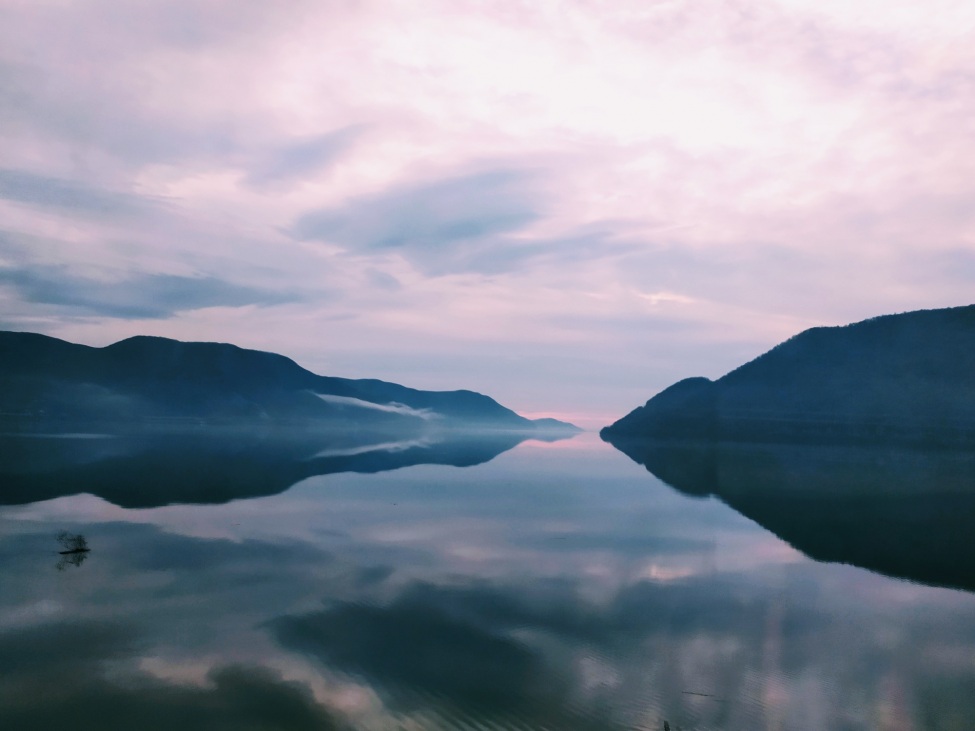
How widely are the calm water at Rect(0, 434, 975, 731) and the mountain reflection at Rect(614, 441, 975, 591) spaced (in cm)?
97

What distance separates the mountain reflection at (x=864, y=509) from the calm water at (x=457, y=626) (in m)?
0.97

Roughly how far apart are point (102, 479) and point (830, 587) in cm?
7172

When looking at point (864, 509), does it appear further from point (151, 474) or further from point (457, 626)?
point (151, 474)

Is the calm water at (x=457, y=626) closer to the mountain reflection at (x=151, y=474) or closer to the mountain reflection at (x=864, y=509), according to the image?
the mountain reflection at (x=864, y=509)

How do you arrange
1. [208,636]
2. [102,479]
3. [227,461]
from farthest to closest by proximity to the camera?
1. [227,461]
2. [102,479]
3. [208,636]

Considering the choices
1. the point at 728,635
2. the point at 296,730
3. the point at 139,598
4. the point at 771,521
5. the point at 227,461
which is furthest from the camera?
the point at 227,461

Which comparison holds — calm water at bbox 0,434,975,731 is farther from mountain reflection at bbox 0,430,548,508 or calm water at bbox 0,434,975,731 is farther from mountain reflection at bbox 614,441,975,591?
mountain reflection at bbox 0,430,548,508

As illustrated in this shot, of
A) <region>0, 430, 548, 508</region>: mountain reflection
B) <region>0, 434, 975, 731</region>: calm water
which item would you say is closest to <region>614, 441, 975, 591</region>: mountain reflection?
<region>0, 434, 975, 731</region>: calm water

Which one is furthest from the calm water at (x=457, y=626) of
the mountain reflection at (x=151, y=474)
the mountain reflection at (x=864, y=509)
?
the mountain reflection at (x=151, y=474)

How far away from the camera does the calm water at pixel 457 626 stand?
1648 cm

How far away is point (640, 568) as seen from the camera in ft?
109

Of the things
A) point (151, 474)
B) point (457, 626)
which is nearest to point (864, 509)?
point (457, 626)

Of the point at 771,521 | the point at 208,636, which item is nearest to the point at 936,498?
the point at 771,521

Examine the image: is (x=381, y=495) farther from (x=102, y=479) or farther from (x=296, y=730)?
(x=296, y=730)
